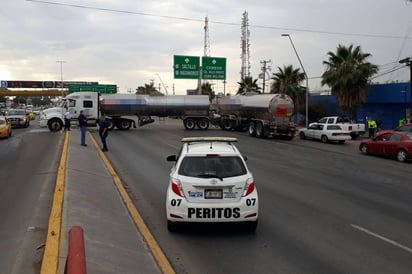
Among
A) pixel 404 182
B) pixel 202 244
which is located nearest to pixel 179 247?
pixel 202 244

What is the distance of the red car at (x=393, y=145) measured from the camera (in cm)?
2134

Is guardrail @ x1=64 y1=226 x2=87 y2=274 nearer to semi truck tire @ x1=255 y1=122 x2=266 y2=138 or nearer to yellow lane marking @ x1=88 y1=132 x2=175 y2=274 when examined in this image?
yellow lane marking @ x1=88 y1=132 x2=175 y2=274

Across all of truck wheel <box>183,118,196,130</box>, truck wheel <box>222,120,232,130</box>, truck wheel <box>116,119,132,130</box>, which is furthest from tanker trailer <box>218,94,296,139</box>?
truck wheel <box>116,119,132,130</box>

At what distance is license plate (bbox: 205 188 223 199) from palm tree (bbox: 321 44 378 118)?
111 ft

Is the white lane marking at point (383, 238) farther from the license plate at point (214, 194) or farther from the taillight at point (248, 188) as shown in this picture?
the license plate at point (214, 194)

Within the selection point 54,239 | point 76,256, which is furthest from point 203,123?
point 76,256

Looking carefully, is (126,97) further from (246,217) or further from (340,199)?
(246,217)

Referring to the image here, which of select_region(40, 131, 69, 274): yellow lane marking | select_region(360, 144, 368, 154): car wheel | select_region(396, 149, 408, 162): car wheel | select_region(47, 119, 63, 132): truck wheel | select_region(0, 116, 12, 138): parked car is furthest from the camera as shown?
select_region(47, 119, 63, 132): truck wheel

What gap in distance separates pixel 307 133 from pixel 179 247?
95.6 ft

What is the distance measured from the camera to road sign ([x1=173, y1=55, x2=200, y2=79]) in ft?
145

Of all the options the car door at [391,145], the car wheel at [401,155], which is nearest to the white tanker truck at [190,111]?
the car door at [391,145]

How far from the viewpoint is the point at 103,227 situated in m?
7.32

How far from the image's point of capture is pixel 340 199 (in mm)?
10891

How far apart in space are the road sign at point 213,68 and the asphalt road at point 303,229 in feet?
101
